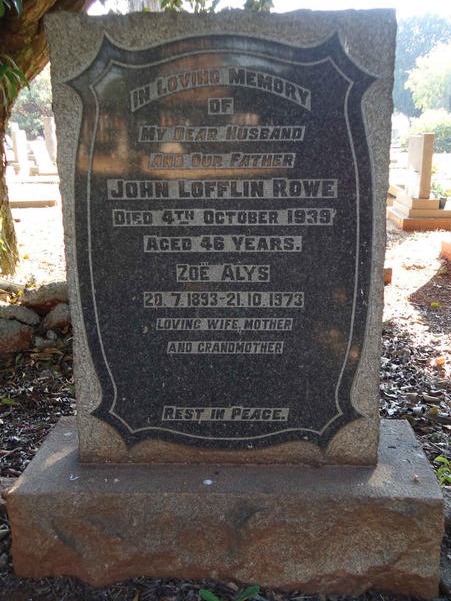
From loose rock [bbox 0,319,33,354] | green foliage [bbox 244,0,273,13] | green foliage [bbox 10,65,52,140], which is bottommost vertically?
loose rock [bbox 0,319,33,354]

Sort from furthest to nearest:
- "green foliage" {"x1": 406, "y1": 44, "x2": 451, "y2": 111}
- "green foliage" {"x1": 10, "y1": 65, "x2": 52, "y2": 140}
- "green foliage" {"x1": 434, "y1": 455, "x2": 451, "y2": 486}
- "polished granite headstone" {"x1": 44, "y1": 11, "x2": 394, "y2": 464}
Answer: "green foliage" {"x1": 406, "y1": 44, "x2": 451, "y2": 111}, "green foliage" {"x1": 10, "y1": 65, "x2": 52, "y2": 140}, "green foliage" {"x1": 434, "y1": 455, "x2": 451, "y2": 486}, "polished granite headstone" {"x1": 44, "y1": 11, "x2": 394, "y2": 464}

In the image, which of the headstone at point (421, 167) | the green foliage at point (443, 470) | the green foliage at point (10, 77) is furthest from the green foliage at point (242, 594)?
the headstone at point (421, 167)

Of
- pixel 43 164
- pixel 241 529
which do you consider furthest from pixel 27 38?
pixel 43 164

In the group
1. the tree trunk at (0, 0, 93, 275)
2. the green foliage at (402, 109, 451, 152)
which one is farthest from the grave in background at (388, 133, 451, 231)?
the green foliage at (402, 109, 451, 152)

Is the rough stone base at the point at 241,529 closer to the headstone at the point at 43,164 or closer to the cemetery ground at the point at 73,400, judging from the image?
the cemetery ground at the point at 73,400

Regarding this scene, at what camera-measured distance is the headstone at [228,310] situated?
2.21 m

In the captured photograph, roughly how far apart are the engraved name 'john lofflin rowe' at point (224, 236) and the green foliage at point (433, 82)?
5313cm

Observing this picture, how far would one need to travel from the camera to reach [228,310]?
8.04 feet

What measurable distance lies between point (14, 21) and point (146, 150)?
2746mm

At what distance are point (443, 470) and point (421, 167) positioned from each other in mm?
8808

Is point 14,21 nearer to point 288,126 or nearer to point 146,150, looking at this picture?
point 146,150

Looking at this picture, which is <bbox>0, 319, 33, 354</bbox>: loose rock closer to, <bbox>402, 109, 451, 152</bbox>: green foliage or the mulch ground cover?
the mulch ground cover

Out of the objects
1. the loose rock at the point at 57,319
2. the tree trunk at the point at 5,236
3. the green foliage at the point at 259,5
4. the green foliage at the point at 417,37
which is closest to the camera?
the green foliage at the point at 259,5

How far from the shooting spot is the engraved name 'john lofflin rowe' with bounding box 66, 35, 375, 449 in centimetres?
222
